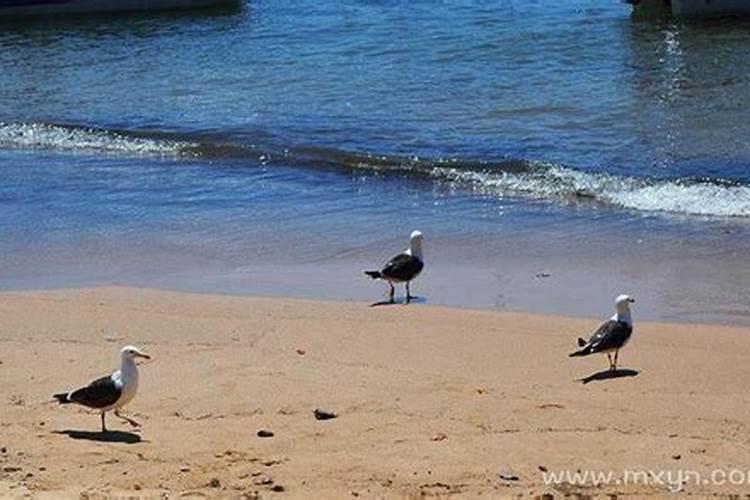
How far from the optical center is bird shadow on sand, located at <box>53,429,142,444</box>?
8008 millimetres

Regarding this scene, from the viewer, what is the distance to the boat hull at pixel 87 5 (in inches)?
1236

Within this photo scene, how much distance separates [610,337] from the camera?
9.36m

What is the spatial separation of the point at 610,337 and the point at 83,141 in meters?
11.3

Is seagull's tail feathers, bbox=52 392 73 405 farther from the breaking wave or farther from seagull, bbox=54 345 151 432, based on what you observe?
the breaking wave

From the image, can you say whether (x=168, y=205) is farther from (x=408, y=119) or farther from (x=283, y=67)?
(x=283, y=67)

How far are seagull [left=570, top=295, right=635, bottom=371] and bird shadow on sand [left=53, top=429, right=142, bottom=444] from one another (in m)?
2.81

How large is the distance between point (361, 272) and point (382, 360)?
281 centimetres

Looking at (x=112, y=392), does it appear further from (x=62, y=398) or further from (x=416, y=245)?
(x=416, y=245)

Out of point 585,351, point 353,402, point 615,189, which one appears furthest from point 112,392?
point 615,189

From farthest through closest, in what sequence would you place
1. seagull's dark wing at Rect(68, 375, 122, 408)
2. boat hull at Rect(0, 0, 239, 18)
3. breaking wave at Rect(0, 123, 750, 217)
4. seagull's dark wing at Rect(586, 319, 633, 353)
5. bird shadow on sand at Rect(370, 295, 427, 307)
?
1. boat hull at Rect(0, 0, 239, 18)
2. breaking wave at Rect(0, 123, 750, 217)
3. bird shadow on sand at Rect(370, 295, 427, 307)
4. seagull's dark wing at Rect(586, 319, 633, 353)
5. seagull's dark wing at Rect(68, 375, 122, 408)

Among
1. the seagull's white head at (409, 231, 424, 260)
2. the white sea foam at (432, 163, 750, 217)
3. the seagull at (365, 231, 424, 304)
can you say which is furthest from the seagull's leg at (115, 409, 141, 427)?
the white sea foam at (432, 163, 750, 217)

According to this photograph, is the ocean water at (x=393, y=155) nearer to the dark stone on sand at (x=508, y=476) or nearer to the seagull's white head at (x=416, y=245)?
the seagull's white head at (x=416, y=245)

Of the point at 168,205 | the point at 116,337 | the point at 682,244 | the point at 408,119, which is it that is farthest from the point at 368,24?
the point at 116,337

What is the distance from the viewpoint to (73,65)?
84.5 feet
